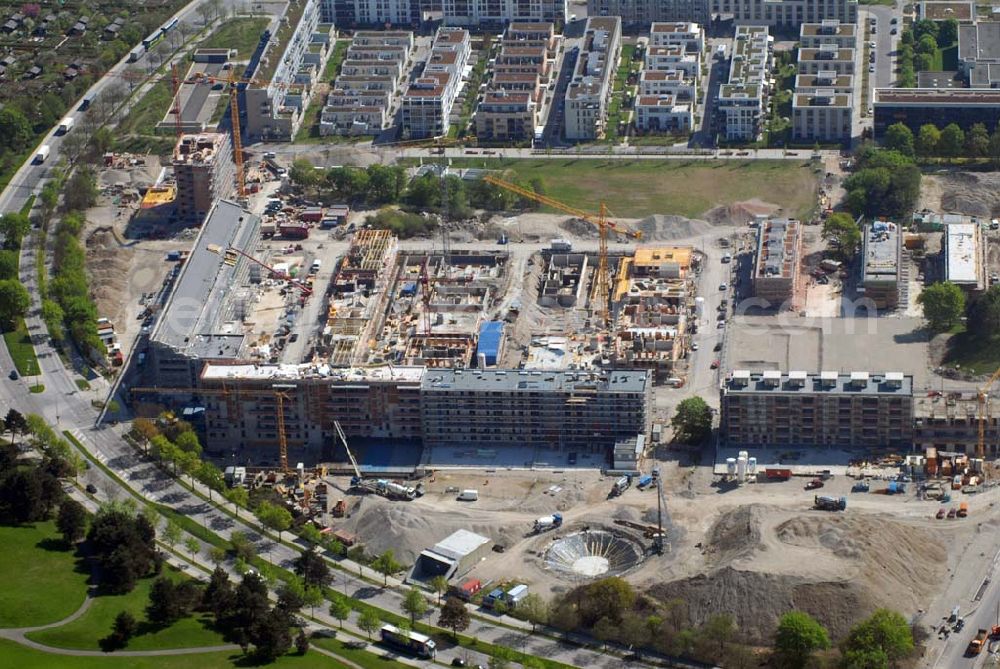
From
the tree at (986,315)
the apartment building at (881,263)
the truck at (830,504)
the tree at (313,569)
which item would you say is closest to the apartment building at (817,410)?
the truck at (830,504)

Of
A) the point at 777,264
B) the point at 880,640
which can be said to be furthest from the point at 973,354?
the point at 880,640

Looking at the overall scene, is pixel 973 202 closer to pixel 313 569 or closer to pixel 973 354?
pixel 973 354

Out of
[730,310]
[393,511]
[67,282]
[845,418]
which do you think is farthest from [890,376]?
[67,282]

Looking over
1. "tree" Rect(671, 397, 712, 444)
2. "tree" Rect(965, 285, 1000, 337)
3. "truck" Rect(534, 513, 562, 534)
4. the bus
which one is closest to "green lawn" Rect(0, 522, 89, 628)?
the bus

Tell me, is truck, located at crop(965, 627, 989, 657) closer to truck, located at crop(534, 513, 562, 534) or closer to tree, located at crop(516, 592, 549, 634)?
tree, located at crop(516, 592, 549, 634)

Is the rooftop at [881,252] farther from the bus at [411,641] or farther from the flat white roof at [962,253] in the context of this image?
the bus at [411,641]

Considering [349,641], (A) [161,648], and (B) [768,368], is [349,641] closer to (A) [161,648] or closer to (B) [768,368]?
(A) [161,648]

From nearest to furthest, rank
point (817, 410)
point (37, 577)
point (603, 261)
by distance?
point (37, 577), point (817, 410), point (603, 261)
